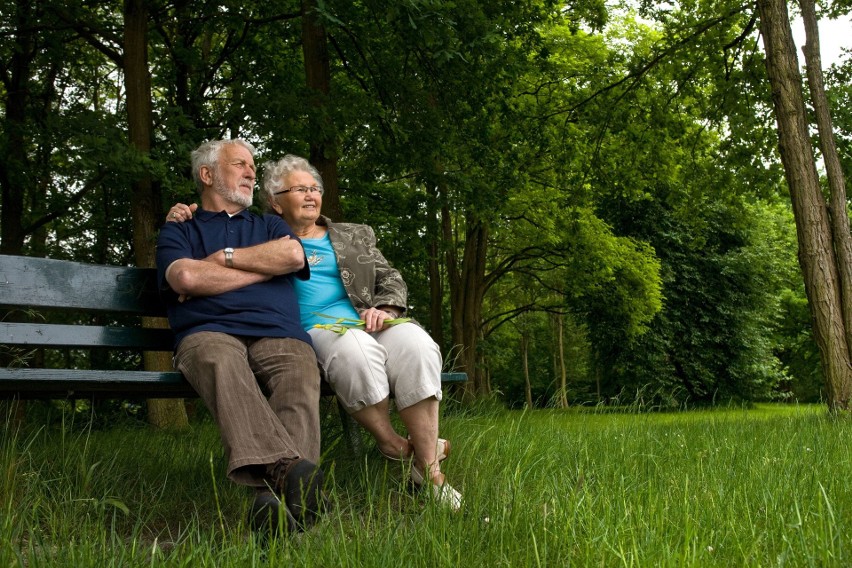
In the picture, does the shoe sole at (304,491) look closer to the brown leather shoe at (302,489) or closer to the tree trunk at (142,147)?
the brown leather shoe at (302,489)

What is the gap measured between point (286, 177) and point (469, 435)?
1777mm

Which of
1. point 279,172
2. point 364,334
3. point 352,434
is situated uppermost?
point 279,172

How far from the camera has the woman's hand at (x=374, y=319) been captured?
3.99 meters

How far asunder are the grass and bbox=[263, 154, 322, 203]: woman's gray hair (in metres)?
1.29

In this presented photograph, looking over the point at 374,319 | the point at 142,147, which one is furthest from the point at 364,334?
the point at 142,147

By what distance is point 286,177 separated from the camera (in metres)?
4.41

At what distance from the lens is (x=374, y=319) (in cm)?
401

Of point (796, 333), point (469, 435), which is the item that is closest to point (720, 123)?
point (469, 435)

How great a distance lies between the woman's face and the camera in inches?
173

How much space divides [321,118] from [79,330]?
5571 mm

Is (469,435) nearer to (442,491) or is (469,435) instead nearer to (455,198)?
(442,491)

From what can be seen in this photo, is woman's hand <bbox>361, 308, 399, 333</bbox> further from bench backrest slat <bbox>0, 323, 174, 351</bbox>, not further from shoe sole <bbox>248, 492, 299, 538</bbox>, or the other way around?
shoe sole <bbox>248, 492, 299, 538</bbox>

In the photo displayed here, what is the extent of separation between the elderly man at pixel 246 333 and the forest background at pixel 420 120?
5.75 ft

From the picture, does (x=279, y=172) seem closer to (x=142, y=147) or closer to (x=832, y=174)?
(x=142, y=147)
